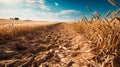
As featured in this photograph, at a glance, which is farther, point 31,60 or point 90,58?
point 31,60

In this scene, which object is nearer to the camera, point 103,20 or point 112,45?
point 112,45

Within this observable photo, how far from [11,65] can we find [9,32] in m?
2.57

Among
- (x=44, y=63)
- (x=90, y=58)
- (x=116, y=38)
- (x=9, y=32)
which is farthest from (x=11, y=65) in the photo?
(x=9, y=32)

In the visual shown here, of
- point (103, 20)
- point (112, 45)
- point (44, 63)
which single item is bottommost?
point (44, 63)

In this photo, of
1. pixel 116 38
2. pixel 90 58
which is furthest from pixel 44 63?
pixel 116 38

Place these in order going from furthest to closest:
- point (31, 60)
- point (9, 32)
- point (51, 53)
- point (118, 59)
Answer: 1. point (9, 32)
2. point (51, 53)
3. point (31, 60)
4. point (118, 59)

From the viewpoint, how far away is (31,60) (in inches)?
73.9

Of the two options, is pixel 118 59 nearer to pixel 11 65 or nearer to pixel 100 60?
pixel 100 60

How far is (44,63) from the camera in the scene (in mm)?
1781

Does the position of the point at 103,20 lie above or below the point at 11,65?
above

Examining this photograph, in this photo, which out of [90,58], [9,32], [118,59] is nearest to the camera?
[118,59]

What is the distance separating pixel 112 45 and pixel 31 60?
111cm

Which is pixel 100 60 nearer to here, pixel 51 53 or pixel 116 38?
pixel 116 38

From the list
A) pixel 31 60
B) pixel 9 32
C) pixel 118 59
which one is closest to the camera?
pixel 118 59
